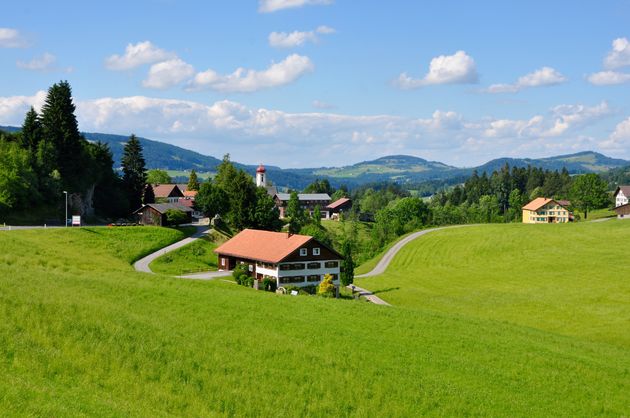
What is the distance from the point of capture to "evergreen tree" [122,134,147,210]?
106m

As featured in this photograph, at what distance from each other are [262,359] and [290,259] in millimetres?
36867

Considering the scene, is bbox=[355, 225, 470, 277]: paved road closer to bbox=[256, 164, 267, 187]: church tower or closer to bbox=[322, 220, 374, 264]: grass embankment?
bbox=[322, 220, 374, 264]: grass embankment

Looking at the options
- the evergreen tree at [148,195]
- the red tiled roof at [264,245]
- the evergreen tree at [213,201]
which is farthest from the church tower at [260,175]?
the red tiled roof at [264,245]

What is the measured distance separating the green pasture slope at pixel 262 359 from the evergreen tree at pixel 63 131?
55454 millimetres

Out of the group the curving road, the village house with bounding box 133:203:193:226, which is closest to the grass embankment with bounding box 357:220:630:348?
the curving road

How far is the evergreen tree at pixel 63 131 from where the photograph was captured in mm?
90000

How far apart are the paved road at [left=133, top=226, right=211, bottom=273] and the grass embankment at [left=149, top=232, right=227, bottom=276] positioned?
79 cm

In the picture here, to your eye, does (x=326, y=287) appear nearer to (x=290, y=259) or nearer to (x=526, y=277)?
(x=290, y=259)

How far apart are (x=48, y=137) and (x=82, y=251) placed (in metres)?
28.3

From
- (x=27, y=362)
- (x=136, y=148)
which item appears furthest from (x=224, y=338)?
(x=136, y=148)

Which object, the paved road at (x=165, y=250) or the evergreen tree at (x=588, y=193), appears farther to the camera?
the evergreen tree at (x=588, y=193)

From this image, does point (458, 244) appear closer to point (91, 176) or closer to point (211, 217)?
point (211, 217)

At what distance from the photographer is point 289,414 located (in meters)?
23.3

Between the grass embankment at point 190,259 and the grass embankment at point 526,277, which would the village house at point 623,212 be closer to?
the grass embankment at point 526,277
